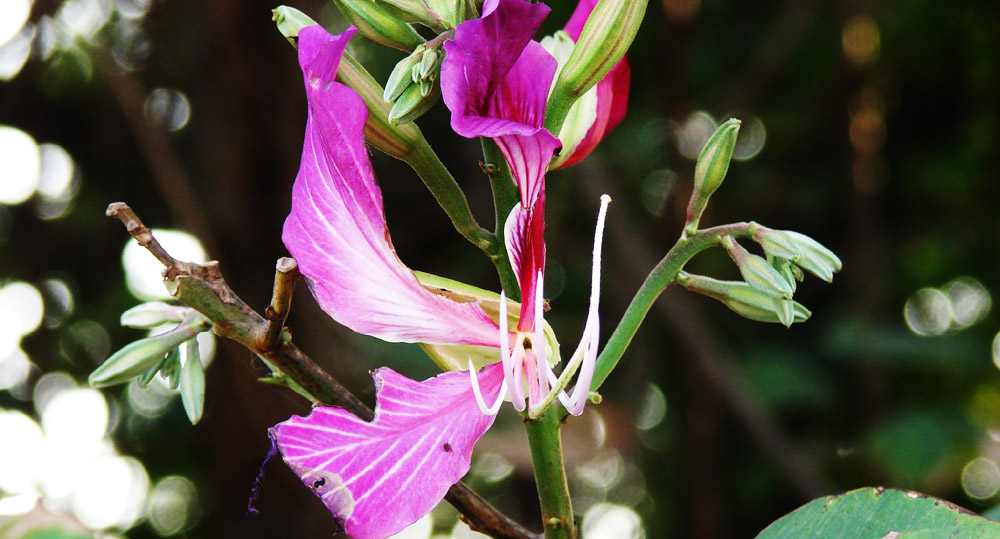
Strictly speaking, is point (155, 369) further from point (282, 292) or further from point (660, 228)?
point (660, 228)

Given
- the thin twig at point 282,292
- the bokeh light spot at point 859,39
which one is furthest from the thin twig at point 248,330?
the bokeh light spot at point 859,39

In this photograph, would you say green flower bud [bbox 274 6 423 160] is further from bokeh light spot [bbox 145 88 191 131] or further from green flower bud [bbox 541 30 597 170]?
bokeh light spot [bbox 145 88 191 131]

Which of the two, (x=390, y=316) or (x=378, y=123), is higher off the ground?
(x=378, y=123)

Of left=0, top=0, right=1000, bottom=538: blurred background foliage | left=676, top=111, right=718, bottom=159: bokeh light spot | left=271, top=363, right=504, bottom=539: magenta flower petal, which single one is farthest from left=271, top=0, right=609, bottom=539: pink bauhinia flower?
left=676, top=111, right=718, bottom=159: bokeh light spot

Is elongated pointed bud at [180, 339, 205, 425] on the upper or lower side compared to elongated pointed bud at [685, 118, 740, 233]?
upper

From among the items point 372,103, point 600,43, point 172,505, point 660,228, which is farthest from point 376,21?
point 172,505

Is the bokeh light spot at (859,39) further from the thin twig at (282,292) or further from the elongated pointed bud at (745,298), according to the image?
the thin twig at (282,292)

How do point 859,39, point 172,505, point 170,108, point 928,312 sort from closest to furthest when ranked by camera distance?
1. point 859,39
2. point 928,312
3. point 170,108
4. point 172,505
